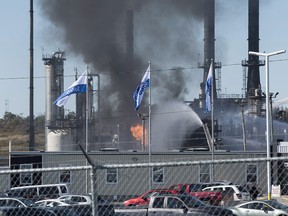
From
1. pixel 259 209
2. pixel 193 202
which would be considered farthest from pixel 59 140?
pixel 193 202

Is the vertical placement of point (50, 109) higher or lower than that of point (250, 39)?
lower

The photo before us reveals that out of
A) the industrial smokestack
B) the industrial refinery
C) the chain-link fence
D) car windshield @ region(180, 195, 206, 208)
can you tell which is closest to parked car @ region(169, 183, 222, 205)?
the chain-link fence

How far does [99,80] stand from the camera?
325ft

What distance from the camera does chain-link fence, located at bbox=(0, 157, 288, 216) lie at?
970 cm

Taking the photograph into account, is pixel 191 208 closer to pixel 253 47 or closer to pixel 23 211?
pixel 23 211

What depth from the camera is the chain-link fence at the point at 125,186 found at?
9703 mm

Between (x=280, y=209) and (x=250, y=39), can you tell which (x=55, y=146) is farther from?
(x=280, y=209)

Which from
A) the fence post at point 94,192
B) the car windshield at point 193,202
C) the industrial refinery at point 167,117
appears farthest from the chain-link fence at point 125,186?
the industrial refinery at point 167,117

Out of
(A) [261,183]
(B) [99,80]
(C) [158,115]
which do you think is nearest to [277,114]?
(C) [158,115]

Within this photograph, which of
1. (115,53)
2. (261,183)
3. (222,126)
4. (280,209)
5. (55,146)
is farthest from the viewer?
(115,53)

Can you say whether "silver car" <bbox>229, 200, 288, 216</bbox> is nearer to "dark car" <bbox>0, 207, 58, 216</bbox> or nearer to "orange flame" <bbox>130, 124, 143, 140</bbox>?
"dark car" <bbox>0, 207, 58, 216</bbox>

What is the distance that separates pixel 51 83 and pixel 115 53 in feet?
63.9

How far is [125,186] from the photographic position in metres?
38.1

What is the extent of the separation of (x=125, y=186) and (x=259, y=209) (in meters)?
14.9
